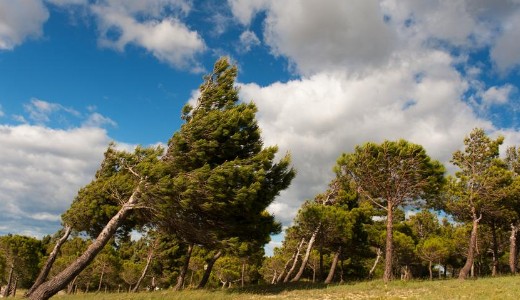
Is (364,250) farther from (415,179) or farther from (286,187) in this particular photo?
(286,187)

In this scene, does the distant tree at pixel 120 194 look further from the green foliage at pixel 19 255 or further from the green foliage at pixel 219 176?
the green foliage at pixel 19 255

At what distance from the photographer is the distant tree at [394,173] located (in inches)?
1044

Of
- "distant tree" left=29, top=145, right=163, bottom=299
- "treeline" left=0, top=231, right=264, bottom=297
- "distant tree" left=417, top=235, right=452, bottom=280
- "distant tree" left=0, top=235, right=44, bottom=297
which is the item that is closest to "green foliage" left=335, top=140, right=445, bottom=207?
"distant tree" left=29, top=145, right=163, bottom=299

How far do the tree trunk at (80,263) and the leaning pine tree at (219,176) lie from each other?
176cm

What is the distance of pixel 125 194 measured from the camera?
2214cm

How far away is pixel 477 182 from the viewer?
28703 millimetres

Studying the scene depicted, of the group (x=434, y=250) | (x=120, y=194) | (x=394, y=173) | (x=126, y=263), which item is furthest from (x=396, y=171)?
(x=126, y=263)

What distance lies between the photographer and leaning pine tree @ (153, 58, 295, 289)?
18.6 m

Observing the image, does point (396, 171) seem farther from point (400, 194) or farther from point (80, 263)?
point (80, 263)

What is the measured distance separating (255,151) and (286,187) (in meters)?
2.83

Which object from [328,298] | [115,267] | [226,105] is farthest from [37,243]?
[328,298]

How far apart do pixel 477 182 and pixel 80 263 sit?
27.1 metres

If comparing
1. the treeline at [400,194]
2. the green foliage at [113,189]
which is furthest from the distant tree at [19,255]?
the treeline at [400,194]

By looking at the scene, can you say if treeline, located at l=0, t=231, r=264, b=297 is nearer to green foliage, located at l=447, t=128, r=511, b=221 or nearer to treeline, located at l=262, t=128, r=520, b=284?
treeline, located at l=262, t=128, r=520, b=284
